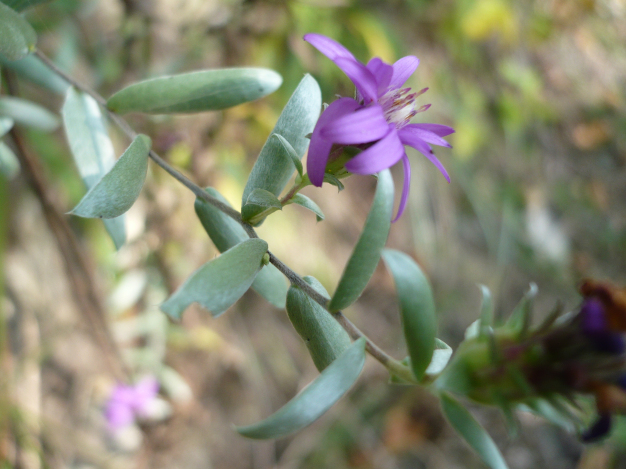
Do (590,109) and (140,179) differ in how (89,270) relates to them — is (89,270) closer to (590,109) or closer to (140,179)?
(140,179)

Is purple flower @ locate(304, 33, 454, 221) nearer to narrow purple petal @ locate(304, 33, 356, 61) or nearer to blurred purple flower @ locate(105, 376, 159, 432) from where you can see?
narrow purple petal @ locate(304, 33, 356, 61)

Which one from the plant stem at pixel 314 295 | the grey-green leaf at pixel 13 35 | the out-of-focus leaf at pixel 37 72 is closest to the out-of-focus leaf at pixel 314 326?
the plant stem at pixel 314 295

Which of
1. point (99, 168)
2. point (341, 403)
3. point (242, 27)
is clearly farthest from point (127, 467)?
point (242, 27)

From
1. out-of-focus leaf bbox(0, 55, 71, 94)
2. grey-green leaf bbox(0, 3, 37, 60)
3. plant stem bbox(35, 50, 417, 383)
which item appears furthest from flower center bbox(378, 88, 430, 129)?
out-of-focus leaf bbox(0, 55, 71, 94)

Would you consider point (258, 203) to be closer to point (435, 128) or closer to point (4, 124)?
point (435, 128)

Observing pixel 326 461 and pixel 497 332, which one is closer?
pixel 497 332

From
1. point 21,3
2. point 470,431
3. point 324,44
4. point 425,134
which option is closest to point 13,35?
point 21,3

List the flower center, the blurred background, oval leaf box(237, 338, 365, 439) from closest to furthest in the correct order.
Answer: oval leaf box(237, 338, 365, 439), the flower center, the blurred background
